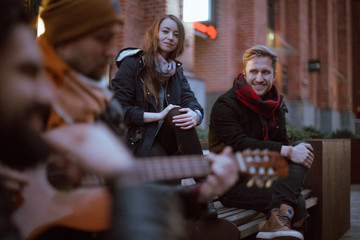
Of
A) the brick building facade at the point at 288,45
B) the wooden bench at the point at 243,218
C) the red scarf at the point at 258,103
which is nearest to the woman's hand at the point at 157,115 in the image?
the red scarf at the point at 258,103

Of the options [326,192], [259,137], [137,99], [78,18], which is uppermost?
[78,18]

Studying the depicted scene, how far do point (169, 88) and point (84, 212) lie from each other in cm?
230

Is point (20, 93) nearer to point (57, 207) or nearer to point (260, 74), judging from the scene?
point (57, 207)

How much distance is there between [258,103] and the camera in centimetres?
396

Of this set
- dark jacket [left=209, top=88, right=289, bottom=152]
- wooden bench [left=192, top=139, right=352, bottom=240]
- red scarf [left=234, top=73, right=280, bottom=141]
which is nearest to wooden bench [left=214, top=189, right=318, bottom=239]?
dark jacket [left=209, top=88, right=289, bottom=152]

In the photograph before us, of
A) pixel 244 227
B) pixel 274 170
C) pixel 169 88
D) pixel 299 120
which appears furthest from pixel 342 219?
pixel 299 120

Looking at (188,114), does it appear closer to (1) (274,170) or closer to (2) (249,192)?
(2) (249,192)

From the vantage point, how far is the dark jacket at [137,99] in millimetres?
3561

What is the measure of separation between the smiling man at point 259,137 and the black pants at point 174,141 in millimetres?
494

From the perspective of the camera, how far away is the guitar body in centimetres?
159

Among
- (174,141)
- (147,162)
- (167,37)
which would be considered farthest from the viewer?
(167,37)

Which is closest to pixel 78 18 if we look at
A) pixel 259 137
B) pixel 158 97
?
pixel 158 97

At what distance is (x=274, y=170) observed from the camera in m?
1.96

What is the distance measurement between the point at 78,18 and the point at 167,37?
2183 millimetres
